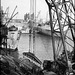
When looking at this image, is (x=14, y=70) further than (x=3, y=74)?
Yes

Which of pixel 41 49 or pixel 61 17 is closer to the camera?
pixel 61 17

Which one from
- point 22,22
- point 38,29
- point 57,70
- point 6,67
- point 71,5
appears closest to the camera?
point 6,67

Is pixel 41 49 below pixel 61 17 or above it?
below

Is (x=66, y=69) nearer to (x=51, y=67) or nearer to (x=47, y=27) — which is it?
(x=51, y=67)

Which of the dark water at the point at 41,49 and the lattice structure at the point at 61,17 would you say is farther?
the dark water at the point at 41,49

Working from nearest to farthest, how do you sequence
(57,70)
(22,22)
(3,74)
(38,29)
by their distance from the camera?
(3,74), (57,70), (22,22), (38,29)

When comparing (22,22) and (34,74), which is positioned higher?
(22,22)

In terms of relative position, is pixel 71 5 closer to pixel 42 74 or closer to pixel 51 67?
pixel 51 67

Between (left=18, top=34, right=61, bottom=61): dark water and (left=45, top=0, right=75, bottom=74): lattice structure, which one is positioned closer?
(left=45, top=0, right=75, bottom=74): lattice structure

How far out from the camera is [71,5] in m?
6.88

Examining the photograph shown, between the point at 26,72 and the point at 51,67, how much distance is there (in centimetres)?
119

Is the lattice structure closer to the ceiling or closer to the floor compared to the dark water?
closer to the ceiling

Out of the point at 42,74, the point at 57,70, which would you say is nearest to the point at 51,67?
the point at 57,70

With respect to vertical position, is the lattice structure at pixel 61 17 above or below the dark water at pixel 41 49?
above
